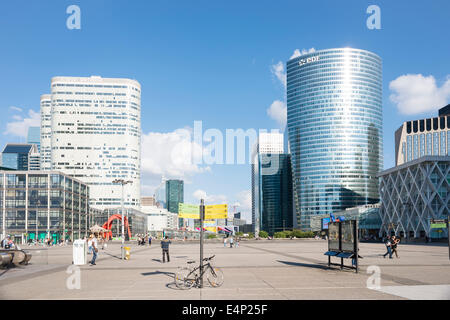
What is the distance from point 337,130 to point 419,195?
93.9 metres

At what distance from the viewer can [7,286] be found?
16.7 metres

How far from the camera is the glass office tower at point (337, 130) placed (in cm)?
18262

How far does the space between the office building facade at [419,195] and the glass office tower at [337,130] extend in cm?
7344

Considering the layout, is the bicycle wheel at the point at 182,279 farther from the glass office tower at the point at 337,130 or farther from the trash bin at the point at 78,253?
the glass office tower at the point at 337,130

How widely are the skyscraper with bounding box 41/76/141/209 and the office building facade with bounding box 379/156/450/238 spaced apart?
125800 mm

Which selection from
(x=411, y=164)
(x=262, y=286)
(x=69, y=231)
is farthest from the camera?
(x=69, y=231)

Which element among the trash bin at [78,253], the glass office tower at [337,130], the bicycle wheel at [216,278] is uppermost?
the glass office tower at [337,130]

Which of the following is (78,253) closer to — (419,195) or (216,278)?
(216,278)

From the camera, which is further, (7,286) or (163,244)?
(163,244)

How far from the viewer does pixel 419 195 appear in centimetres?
9088

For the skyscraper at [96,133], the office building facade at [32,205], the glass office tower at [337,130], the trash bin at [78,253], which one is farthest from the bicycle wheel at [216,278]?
the skyscraper at [96,133]
